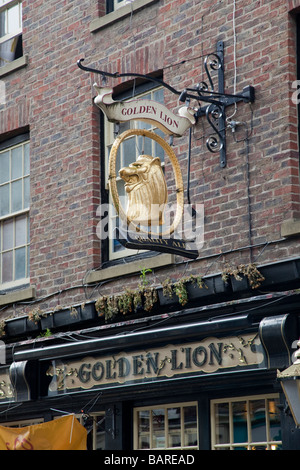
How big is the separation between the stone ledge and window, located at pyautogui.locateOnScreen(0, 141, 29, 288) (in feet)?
14.9

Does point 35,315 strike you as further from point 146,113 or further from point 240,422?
point 146,113

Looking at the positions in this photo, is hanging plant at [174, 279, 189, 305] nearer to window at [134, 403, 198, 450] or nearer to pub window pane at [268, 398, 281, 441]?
window at [134, 403, 198, 450]

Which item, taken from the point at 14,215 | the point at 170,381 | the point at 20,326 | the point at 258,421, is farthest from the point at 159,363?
the point at 14,215

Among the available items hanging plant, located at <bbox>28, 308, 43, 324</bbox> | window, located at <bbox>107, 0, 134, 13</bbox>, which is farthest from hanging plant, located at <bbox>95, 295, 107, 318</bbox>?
window, located at <bbox>107, 0, 134, 13</bbox>

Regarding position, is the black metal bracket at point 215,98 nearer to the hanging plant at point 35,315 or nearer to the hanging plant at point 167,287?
the hanging plant at point 167,287

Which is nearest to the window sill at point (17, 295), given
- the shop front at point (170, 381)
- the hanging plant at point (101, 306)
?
the shop front at point (170, 381)

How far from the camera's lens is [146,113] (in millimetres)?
9352

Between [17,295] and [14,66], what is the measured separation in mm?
3273

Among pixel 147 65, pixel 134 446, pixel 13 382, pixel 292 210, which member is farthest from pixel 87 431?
pixel 147 65

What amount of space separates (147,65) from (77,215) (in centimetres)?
206

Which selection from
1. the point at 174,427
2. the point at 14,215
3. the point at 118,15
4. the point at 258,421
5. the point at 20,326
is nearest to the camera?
the point at 258,421

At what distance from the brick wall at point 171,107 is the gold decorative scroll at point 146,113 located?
0.58 meters

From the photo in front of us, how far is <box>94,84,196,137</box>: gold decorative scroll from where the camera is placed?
9.12 meters

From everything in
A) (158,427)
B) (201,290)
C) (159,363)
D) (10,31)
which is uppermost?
(10,31)
